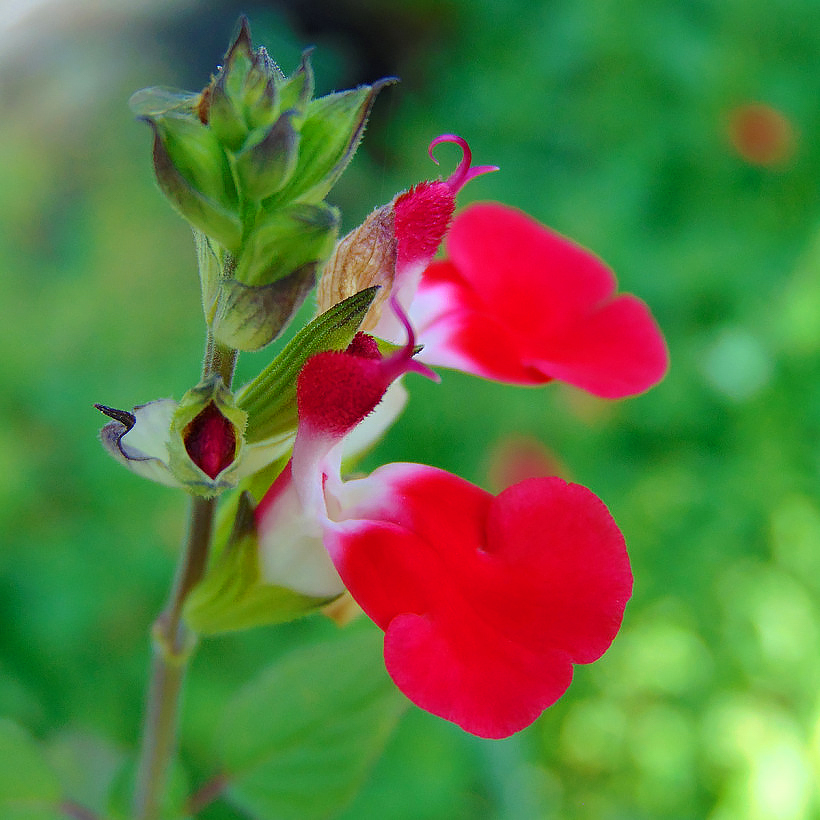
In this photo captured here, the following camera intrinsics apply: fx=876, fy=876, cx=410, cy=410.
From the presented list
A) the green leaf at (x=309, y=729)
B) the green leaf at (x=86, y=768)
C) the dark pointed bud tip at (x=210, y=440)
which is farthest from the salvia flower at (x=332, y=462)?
the green leaf at (x=86, y=768)

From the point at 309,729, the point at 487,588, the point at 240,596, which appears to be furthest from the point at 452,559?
the point at 309,729

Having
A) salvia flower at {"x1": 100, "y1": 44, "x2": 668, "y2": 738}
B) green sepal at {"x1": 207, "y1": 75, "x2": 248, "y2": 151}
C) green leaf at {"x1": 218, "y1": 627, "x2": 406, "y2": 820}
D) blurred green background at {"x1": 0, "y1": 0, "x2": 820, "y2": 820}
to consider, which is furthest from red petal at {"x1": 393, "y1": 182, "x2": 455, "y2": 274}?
blurred green background at {"x1": 0, "y1": 0, "x2": 820, "y2": 820}

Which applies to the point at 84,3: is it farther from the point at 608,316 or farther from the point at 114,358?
the point at 608,316

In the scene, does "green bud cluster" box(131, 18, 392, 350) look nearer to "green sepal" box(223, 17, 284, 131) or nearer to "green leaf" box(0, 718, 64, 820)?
"green sepal" box(223, 17, 284, 131)

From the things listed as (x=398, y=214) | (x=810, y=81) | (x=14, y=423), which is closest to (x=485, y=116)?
(x=810, y=81)

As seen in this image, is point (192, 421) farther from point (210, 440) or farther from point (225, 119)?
point (225, 119)

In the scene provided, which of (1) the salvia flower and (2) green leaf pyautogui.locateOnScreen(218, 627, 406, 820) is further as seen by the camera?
(2) green leaf pyautogui.locateOnScreen(218, 627, 406, 820)

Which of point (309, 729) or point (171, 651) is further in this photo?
point (309, 729)
